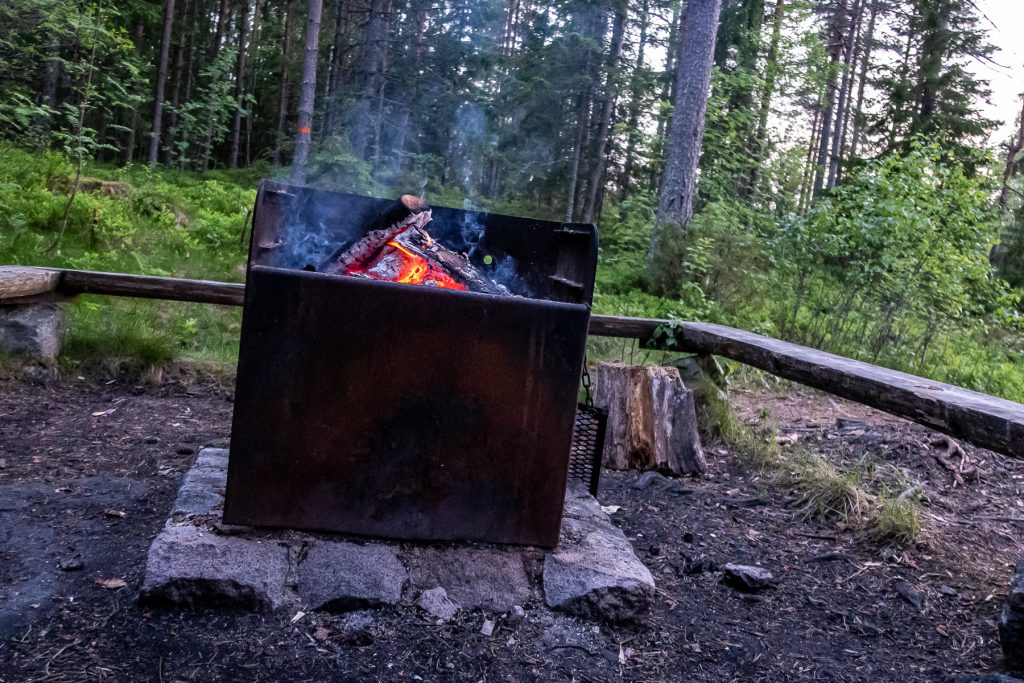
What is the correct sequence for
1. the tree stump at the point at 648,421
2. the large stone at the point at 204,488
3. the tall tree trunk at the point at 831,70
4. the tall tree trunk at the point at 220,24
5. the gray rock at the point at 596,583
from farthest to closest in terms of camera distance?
the tall tree trunk at the point at 220,24, the tall tree trunk at the point at 831,70, the tree stump at the point at 648,421, the large stone at the point at 204,488, the gray rock at the point at 596,583

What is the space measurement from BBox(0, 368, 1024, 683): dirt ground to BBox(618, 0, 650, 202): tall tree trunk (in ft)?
32.0

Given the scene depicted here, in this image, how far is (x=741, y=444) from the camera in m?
4.16

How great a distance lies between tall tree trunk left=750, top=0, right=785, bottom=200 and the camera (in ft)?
45.0

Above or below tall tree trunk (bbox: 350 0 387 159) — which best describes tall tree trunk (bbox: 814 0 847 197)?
above

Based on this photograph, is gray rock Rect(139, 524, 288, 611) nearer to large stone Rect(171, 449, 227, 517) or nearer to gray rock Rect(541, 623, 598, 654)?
large stone Rect(171, 449, 227, 517)

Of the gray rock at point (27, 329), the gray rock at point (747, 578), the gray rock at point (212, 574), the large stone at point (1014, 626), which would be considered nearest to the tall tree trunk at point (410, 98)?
the gray rock at point (27, 329)

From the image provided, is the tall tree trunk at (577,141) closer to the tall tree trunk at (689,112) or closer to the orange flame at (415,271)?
the tall tree trunk at (689,112)

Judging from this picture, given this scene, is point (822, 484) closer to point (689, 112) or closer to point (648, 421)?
point (648, 421)

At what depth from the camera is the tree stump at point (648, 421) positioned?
3777 mm

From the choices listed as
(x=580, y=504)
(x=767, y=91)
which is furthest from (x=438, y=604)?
(x=767, y=91)

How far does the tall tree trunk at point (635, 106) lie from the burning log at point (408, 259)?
9.93 meters

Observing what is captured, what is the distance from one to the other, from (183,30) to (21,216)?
14002 mm

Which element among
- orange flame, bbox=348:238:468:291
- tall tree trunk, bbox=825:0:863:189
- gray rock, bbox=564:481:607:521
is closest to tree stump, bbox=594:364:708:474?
gray rock, bbox=564:481:607:521

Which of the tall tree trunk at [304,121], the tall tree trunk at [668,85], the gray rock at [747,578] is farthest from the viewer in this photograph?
the tall tree trunk at [668,85]
